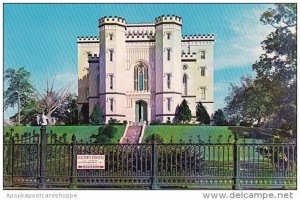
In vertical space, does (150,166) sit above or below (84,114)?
below

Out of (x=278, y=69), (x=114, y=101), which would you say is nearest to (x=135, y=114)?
→ (x=114, y=101)

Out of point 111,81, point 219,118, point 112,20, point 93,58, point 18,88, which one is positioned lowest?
point 219,118

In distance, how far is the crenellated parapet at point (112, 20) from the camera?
6.93 m

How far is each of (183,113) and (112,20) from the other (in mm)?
1334

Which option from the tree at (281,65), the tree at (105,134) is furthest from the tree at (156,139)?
the tree at (281,65)

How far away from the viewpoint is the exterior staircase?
6969 millimetres

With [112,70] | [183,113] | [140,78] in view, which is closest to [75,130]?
[112,70]

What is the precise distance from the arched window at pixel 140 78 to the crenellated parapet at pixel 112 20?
0.57 m

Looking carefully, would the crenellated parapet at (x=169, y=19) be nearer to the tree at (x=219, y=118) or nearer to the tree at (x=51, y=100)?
the tree at (x=219, y=118)

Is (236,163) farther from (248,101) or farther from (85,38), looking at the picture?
(85,38)

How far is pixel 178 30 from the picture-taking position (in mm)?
7176

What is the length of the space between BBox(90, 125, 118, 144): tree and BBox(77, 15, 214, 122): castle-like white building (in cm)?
16

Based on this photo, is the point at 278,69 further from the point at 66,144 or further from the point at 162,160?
the point at 66,144

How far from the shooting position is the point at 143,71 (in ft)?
24.3
